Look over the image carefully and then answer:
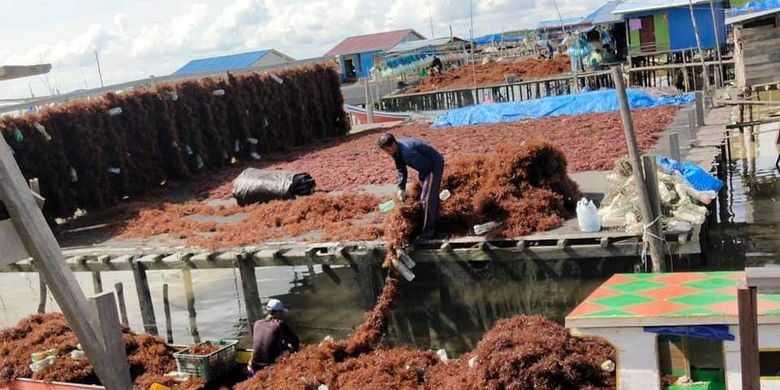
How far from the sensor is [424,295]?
49.1 feet

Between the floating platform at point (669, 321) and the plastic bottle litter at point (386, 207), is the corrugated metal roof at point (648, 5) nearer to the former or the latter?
the plastic bottle litter at point (386, 207)

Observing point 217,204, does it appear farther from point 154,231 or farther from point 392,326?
point 392,326

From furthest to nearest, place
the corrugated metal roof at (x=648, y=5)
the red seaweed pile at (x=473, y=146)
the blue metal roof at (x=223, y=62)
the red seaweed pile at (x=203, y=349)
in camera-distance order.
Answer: the blue metal roof at (x=223, y=62), the corrugated metal roof at (x=648, y=5), the red seaweed pile at (x=473, y=146), the red seaweed pile at (x=203, y=349)

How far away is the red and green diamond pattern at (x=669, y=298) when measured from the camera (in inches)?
193

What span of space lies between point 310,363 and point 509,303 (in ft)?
18.8

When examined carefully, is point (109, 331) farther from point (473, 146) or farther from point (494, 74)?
point (494, 74)

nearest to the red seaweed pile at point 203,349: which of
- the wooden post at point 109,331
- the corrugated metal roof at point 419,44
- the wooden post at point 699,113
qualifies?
the wooden post at point 109,331

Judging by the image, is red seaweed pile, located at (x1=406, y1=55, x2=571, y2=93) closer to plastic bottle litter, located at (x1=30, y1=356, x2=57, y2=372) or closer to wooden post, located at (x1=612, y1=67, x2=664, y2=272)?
wooden post, located at (x1=612, y1=67, x2=664, y2=272)

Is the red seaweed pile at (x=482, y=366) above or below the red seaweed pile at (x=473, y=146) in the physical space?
below

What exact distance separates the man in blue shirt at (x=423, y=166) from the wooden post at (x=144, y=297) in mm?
5464

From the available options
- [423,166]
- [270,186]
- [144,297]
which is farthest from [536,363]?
[270,186]

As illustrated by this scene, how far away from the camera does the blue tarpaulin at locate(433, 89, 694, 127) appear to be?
92.2ft

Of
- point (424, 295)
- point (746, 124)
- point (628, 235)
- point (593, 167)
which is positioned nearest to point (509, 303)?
point (424, 295)

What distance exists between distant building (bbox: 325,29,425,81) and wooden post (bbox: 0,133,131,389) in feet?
202
